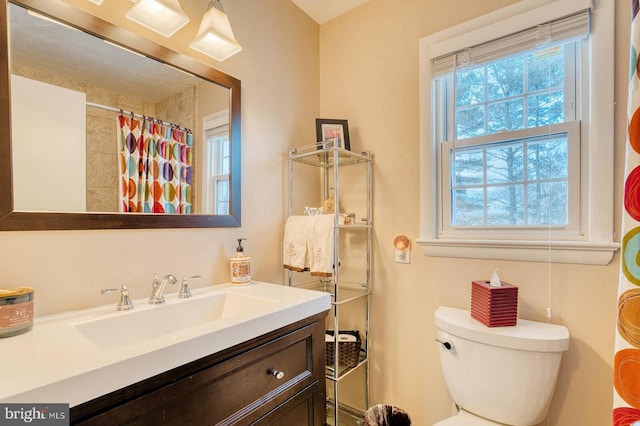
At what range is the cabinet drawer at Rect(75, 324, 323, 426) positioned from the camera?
644 mm

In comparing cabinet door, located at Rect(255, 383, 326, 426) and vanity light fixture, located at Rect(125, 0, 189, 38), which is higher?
vanity light fixture, located at Rect(125, 0, 189, 38)

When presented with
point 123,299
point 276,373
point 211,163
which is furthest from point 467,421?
point 211,163

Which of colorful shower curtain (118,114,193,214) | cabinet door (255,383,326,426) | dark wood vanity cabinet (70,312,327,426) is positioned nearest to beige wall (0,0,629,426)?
colorful shower curtain (118,114,193,214)

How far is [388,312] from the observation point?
166 centimetres

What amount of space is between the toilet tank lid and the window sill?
27 centimetres

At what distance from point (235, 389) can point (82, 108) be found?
1.00 metres

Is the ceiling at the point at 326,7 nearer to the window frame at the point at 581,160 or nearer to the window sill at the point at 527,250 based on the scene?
the window frame at the point at 581,160

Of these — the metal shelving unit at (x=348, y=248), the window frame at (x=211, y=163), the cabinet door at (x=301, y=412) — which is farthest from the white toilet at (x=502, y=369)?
the window frame at (x=211, y=163)

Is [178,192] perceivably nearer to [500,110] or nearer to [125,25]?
[125,25]

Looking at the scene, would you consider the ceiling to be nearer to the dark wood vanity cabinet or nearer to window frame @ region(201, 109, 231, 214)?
window frame @ region(201, 109, 231, 214)

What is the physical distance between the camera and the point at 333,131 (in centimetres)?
172

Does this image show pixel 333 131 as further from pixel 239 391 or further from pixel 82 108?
pixel 239 391

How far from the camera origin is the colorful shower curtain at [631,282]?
0.90 metres

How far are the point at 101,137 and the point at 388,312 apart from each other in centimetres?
153
